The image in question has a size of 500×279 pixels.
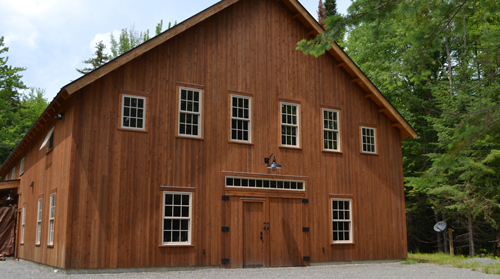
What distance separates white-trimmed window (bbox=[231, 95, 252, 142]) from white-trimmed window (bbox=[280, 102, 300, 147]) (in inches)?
49.9

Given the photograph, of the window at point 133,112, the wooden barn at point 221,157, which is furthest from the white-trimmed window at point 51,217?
the window at point 133,112

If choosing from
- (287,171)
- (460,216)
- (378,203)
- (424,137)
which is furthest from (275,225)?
(424,137)

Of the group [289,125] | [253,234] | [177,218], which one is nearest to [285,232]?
[253,234]

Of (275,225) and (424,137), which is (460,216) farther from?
(275,225)

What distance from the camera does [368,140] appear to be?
17.9 meters

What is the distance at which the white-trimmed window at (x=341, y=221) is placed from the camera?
16.5m

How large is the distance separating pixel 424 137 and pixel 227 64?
53.3 ft

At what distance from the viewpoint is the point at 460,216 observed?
946 inches

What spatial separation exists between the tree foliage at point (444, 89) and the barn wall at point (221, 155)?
7.36 ft

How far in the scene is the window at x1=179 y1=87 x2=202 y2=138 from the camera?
47.6 ft

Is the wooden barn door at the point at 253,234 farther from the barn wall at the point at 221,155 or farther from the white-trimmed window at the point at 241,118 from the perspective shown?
the white-trimmed window at the point at 241,118

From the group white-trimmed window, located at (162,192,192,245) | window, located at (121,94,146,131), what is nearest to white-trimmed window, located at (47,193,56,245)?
window, located at (121,94,146,131)

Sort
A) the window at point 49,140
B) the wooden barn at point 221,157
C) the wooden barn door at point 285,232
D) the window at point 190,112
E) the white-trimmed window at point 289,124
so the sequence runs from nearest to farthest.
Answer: the wooden barn at point 221,157, the window at point 190,112, the wooden barn door at point 285,232, the window at point 49,140, the white-trimmed window at point 289,124

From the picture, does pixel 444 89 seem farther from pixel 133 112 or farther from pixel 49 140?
pixel 49 140
